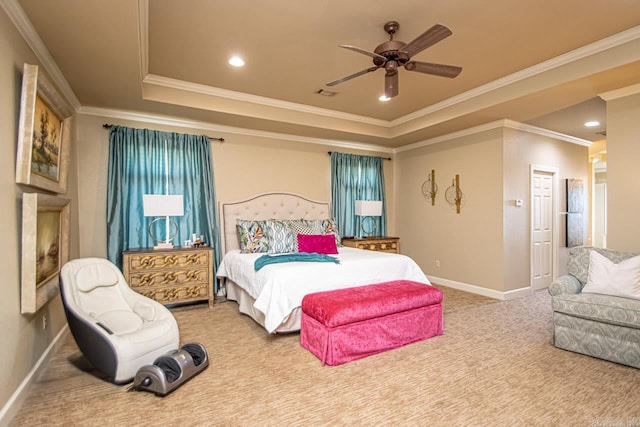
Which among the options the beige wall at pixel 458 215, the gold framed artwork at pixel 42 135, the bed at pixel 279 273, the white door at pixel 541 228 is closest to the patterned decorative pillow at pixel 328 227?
the bed at pixel 279 273

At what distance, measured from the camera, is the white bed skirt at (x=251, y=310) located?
3371mm

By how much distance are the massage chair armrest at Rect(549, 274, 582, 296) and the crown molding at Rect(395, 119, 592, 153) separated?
2497 mm

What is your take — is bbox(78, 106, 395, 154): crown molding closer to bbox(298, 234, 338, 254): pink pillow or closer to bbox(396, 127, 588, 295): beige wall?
bbox(396, 127, 588, 295): beige wall

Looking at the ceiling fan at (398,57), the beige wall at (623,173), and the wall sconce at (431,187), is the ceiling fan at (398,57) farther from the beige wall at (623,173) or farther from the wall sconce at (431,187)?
the wall sconce at (431,187)

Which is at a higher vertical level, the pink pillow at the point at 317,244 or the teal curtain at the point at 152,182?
the teal curtain at the point at 152,182

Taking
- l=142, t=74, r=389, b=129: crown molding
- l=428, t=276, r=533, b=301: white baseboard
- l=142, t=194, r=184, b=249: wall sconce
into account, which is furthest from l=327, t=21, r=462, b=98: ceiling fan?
l=428, t=276, r=533, b=301: white baseboard

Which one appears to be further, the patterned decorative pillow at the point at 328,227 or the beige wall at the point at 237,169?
the patterned decorative pillow at the point at 328,227

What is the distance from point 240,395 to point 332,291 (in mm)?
1328

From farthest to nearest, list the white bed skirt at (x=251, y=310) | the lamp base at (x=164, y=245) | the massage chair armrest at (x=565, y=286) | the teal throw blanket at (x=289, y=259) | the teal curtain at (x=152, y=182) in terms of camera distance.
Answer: the lamp base at (x=164, y=245), the teal curtain at (x=152, y=182), the teal throw blanket at (x=289, y=259), the white bed skirt at (x=251, y=310), the massage chair armrest at (x=565, y=286)

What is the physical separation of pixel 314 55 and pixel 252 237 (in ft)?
8.16

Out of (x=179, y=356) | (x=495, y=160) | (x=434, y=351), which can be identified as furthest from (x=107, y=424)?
(x=495, y=160)

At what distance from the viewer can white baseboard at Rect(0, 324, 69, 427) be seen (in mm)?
1992

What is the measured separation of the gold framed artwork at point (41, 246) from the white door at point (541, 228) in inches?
243

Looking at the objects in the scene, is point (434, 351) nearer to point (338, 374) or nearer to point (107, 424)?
point (338, 374)
